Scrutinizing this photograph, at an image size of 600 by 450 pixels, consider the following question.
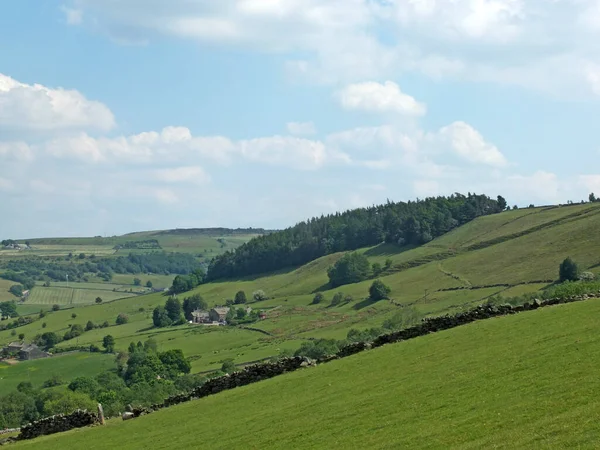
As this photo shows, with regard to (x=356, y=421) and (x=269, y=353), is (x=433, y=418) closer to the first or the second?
(x=356, y=421)

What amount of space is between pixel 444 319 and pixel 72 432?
21774mm

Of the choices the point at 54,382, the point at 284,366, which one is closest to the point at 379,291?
the point at 54,382

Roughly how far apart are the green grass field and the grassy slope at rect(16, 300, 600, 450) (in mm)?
104586

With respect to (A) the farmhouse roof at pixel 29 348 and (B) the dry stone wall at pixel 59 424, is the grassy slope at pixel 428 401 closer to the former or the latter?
(B) the dry stone wall at pixel 59 424

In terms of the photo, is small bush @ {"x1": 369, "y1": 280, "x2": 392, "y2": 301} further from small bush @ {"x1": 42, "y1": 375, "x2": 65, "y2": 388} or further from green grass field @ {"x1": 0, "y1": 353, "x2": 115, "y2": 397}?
small bush @ {"x1": 42, "y1": 375, "x2": 65, "y2": 388}

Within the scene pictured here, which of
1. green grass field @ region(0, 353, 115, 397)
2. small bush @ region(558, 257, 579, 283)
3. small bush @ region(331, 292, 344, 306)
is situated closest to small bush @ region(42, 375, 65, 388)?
green grass field @ region(0, 353, 115, 397)

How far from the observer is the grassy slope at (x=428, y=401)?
2294cm

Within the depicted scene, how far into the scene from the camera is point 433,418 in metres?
25.5

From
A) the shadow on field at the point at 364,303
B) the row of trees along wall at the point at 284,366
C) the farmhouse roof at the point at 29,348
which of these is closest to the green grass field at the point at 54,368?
the farmhouse roof at the point at 29,348

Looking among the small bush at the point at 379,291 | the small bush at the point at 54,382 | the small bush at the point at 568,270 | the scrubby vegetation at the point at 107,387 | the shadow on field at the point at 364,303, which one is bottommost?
the small bush at the point at 54,382

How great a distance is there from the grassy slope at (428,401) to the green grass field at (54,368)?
4118 inches

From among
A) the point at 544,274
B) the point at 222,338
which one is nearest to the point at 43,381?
the point at 222,338

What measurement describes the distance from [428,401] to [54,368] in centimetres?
13705

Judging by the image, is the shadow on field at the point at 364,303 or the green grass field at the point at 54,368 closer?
the green grass field at the point at 54,368
